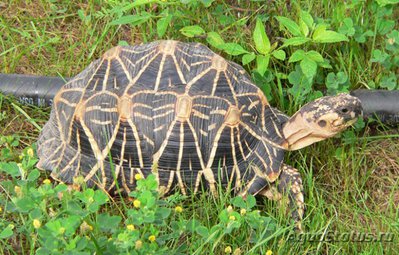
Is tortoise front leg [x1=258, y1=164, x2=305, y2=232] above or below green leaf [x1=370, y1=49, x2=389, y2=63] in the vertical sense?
below

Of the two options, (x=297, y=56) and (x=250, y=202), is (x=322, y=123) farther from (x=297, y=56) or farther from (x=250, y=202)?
(x=250, y=202)

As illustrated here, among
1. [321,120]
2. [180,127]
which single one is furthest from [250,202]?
[321,120]

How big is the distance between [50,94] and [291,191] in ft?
4.53

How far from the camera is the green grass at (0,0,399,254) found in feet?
8.14

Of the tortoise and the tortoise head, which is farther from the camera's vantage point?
the tortoise head

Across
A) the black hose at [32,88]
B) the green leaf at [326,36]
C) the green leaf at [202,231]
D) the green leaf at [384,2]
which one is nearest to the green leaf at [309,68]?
the green leaf at [326,36]

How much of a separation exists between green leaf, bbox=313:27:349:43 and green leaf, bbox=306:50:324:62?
2.4 inches

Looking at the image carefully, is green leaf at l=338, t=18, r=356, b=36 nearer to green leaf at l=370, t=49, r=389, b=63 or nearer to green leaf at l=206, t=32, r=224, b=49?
green leaf at l=370, t=49, r=389, b=63

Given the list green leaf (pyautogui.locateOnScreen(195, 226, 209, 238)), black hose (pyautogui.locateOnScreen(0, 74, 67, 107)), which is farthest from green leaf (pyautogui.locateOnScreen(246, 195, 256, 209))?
black hose (pyautogui.locateOnScreen(0, 74, 67, 107))

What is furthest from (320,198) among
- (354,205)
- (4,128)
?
(4,128)

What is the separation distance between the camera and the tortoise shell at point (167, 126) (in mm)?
2945

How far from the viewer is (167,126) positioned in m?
2.93

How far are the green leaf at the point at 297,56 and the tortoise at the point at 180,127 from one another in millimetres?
260

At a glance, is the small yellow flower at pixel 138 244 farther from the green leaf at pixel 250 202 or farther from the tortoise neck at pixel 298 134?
the tortoise neck at pixel 298 134
